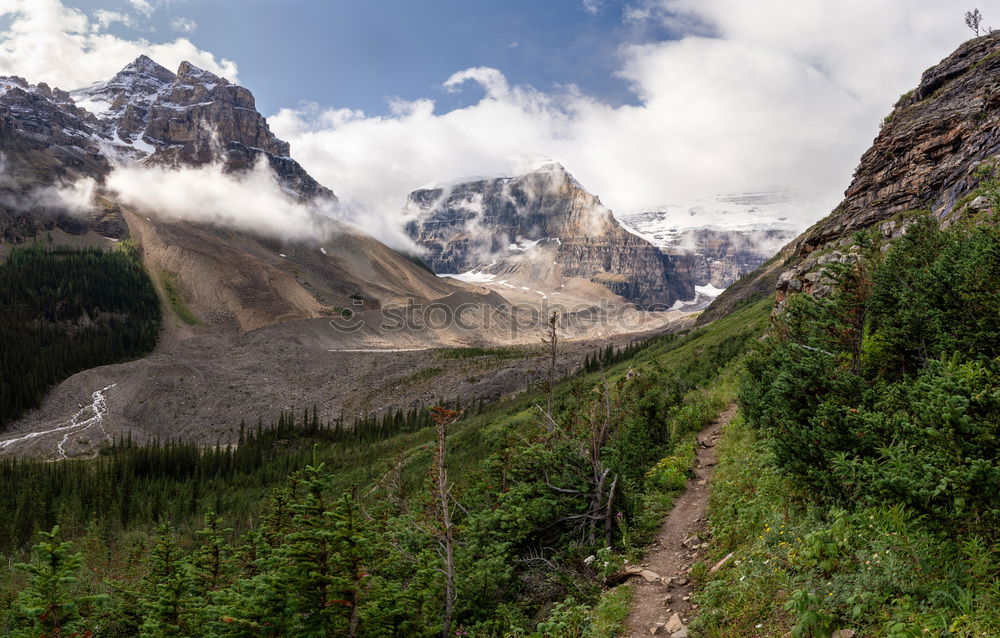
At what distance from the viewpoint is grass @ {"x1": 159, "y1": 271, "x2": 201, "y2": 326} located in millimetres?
159550

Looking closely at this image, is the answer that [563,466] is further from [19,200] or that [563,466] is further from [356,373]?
[19,200]

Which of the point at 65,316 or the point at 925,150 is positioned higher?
the point at 925,150

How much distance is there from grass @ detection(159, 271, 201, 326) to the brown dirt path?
580 ft

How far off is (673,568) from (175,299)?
7508 inches

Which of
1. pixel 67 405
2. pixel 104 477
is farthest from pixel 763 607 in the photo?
pixel 67 405

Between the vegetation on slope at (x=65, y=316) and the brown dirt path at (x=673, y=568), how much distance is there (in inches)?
5274

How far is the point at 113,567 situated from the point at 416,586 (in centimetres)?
3369

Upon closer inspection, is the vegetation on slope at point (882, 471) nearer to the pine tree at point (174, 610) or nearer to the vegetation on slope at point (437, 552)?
the vegetation on slope at point (437, 552)

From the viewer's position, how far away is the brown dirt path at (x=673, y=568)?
8141mm

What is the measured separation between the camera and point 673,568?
10.1 metres

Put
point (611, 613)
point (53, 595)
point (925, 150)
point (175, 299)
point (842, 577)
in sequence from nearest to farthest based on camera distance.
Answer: point (842, 577), point (53, 595), point (611, 613), point (925, 150), point (175, 299)

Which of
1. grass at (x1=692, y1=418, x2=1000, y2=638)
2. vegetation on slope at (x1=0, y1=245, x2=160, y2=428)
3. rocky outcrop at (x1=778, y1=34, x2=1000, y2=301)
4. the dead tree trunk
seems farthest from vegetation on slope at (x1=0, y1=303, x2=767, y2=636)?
vegetation on slope at (x1=0, y1=245, x2=160, y2=428)

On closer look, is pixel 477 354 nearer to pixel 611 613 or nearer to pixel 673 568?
pixel 673 568

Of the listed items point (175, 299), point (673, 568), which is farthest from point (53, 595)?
point (175, 299)
